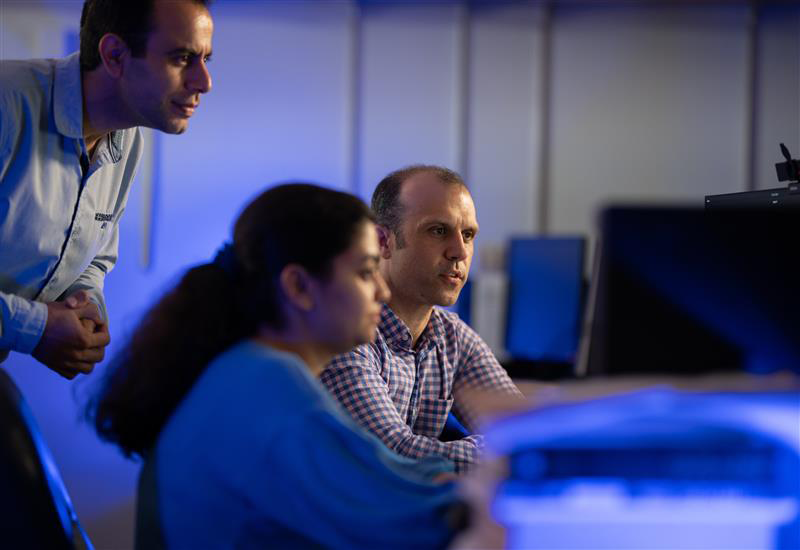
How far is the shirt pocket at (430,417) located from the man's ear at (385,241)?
0.29 metres

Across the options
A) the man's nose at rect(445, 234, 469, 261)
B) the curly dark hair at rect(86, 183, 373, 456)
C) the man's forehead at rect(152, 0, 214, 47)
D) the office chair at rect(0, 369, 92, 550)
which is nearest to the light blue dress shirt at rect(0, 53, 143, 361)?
the man's forehead at rect(152, 0, 214, 47)

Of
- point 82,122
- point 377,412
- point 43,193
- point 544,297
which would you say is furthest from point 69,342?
point 544,297

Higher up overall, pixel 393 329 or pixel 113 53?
pixel 113 53

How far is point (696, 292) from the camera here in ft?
2.60

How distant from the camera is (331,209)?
3.32ft

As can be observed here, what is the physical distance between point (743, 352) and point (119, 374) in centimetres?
72

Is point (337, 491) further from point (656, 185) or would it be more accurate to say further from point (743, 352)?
point (656, 185)

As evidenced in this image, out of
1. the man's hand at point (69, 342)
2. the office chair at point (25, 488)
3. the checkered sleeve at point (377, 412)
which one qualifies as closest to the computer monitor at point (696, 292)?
the checkered sleeve at point (377, 412)

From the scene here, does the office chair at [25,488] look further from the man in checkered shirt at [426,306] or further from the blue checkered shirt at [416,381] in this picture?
the man in checkered shirt at [426,306]

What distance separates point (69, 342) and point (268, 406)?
0.69 meters

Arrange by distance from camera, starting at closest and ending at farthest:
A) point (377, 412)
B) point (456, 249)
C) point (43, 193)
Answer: point (377, 412)
point (43, 193)
point (456, 249)

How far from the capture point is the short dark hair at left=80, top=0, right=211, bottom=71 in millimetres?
1531

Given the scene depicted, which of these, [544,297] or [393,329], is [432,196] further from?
[544,297]

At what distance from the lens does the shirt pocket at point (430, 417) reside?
154cm
